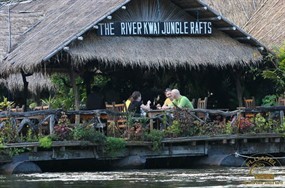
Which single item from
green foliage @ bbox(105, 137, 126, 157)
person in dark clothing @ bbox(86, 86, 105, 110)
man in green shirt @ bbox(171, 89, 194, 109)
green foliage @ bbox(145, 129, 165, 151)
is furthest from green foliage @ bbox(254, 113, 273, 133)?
person in dark clothing @ bbox(86, 86, 105, 110)

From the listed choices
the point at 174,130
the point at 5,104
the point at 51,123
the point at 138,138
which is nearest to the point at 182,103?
the point at 174,130

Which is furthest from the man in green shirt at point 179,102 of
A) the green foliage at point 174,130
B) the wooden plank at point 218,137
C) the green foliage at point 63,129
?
the green foliage at point 63,129

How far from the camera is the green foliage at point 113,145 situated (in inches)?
1039

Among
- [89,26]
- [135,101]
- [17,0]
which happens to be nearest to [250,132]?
[135,101]

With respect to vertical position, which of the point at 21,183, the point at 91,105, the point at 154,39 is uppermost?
the point at 154,39

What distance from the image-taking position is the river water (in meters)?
21.8

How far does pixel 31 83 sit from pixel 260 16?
8.24 metres

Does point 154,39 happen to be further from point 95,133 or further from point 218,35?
point 95,133

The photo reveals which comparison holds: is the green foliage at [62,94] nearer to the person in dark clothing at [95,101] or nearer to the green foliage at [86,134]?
the person in dark clothing at [95,101]

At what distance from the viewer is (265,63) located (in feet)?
105

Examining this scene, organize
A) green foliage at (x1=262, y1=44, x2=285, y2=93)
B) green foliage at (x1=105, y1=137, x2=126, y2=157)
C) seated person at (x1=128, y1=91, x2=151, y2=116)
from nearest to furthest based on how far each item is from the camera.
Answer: green foliage at (x1=105, y1=137, x2=126, y2=157) < seated person at (x1=128, y1=91, x2=151, y2=116) < green foliage at (x1=262, y1=44, x2=285, y2=93)

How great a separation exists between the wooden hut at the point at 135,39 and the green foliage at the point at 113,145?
307 centimetres

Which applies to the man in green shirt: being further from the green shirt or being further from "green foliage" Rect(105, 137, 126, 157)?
"green foliage" Rect(105, 137, 126, 157)

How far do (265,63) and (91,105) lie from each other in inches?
218
